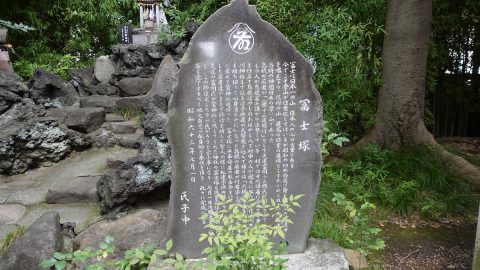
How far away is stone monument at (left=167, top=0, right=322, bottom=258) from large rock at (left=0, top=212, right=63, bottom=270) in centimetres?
86

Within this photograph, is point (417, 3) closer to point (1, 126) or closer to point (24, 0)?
point (1, 126)

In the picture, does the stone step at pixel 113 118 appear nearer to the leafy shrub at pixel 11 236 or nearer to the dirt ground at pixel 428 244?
the leafy shrub at pixel 11 236

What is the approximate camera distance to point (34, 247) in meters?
2.82

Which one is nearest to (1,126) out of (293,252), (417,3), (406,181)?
(293,252)

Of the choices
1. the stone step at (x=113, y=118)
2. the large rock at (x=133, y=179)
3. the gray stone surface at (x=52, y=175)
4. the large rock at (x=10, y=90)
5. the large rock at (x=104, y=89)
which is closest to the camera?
the large rock at (x=133, y=179)

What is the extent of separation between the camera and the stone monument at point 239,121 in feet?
8.89

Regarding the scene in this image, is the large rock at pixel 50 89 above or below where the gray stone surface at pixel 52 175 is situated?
above

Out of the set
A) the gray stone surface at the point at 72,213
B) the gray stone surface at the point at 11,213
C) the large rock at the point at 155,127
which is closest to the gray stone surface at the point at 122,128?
the large rock at the point at 155,127

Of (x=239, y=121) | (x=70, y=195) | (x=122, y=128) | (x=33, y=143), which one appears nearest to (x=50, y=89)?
(x=122, y=128)

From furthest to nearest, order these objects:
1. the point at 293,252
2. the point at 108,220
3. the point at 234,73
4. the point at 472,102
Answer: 1. the point at 472,102
2. the point at 108,220
3. the point at 293,252
4. the point at 234,73

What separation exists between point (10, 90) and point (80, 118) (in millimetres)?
859

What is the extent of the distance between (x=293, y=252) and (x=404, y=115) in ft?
9.64

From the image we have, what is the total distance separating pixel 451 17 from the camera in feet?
20.4

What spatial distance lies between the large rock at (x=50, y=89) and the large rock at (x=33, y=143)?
4.01 feet
